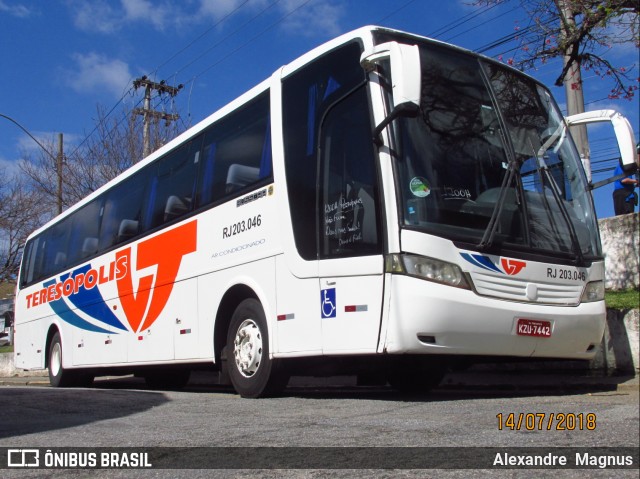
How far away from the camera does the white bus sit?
17.9ft

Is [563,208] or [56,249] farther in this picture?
[56,249]

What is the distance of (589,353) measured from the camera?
243 inches

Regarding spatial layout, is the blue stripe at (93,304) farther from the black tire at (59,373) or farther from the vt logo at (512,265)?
the vt logo at (512,265)

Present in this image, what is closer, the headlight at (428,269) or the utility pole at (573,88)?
the headlight at (428,269)

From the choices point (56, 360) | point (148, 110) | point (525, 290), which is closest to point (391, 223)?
point (525, 290)

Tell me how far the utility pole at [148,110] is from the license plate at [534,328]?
21.4m

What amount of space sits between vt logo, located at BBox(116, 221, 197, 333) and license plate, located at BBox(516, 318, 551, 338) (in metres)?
4.25

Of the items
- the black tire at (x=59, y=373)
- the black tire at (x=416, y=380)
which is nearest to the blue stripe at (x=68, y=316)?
the black tire at (x=59, y=373)

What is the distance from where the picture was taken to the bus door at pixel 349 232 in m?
5.61

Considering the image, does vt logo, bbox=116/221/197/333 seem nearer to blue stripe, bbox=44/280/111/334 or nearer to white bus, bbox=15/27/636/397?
white bus, bbox=15/27/636/397

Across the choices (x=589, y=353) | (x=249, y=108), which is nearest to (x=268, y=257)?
(x=249, y=108)

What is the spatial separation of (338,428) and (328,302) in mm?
1688

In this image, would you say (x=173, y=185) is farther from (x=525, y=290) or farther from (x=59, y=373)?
(x=59, y=373)

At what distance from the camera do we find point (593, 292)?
20.5ft
